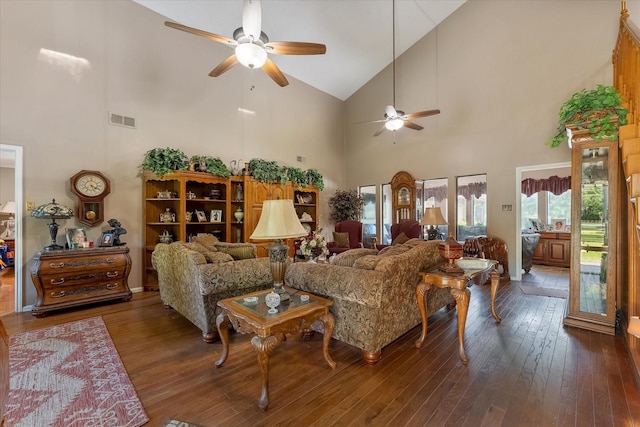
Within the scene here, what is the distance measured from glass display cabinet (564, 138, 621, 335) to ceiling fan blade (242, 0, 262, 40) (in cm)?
375

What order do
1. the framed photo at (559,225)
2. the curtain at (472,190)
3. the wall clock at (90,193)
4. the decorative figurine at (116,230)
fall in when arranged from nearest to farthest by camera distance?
the wall clock at (90,193)
the decorative figurine at (116,230)
the curtain at (472,190)
the framed photo at (559,225)

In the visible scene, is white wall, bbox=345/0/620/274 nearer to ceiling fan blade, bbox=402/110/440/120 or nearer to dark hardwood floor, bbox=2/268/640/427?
ceiling fan blade, bbox=402/110/440/120

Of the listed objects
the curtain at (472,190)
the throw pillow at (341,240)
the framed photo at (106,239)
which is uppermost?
the curtain at (472,190)

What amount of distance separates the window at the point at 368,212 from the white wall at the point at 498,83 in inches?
38.3

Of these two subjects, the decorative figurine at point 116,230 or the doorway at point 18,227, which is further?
the decorative figurine at point 116,230

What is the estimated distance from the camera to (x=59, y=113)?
4113mm

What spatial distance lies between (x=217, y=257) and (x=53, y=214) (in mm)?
2579

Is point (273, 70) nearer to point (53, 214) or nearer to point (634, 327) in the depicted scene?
point (53, 214)

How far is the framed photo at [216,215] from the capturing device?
18.3 ft

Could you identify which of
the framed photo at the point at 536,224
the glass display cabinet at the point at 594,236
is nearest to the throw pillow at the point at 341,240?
the glass display cabinet at the point at 594,236

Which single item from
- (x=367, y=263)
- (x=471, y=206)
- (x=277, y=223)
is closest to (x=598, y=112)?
(x=367, y=263)

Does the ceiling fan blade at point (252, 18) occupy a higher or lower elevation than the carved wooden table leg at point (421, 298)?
higher

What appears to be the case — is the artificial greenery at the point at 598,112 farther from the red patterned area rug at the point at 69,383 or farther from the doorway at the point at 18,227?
the doorway at the point at 18,227

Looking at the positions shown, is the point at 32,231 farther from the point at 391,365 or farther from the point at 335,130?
the point at 335,130
